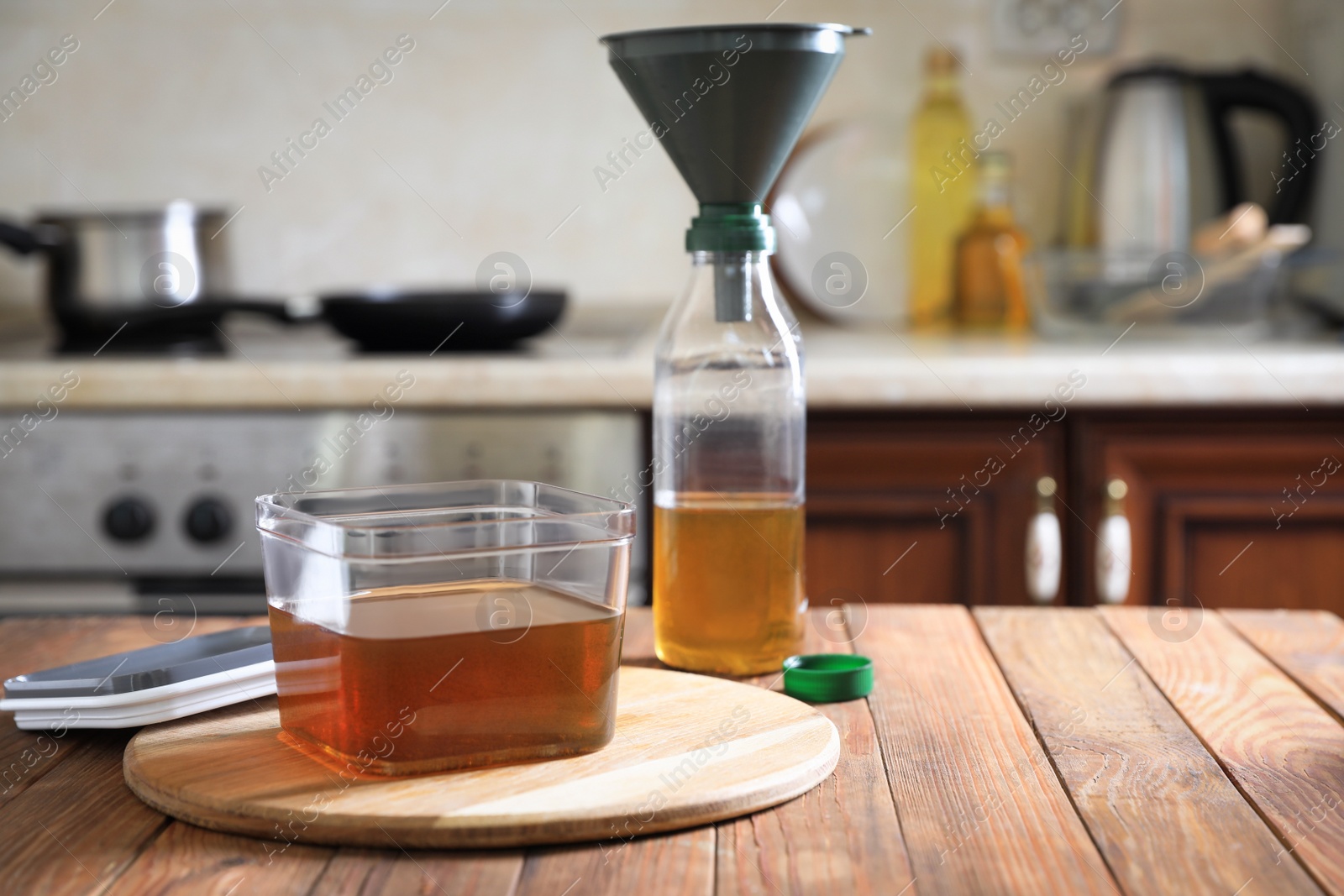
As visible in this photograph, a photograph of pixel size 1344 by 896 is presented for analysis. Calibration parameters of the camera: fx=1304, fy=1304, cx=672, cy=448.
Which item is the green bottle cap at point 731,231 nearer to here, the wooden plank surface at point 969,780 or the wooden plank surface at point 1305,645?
the wooden plank surface at point 969,780

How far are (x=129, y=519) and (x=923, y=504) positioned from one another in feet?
3.05

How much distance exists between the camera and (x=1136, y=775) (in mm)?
604

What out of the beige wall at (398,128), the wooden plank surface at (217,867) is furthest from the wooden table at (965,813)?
the beige wall at (398,128)

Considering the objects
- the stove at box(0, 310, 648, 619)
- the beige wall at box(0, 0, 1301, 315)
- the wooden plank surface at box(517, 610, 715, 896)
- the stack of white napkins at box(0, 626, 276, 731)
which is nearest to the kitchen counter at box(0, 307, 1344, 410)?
the stove at box(0, 310, 648, 619)

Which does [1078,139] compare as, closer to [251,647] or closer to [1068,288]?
[1068,288]

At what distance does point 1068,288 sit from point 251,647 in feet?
4.28

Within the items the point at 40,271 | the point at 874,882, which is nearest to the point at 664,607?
the point at 874,882

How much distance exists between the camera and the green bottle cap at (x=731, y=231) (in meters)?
0.78

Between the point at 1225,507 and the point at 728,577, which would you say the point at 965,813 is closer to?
the point at 728,577

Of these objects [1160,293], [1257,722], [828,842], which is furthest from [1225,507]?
[828,842]

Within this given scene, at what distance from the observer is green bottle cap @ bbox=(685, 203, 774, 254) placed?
0.78 meters

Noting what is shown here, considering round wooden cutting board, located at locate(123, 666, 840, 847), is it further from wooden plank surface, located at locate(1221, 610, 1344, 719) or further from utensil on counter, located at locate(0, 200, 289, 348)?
utensil on counter, located at locate(0, 200, 289, 348)

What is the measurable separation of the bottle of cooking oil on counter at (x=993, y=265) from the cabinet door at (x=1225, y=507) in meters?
0.52

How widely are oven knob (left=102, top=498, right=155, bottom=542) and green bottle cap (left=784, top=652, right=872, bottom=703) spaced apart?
1.03 meters
